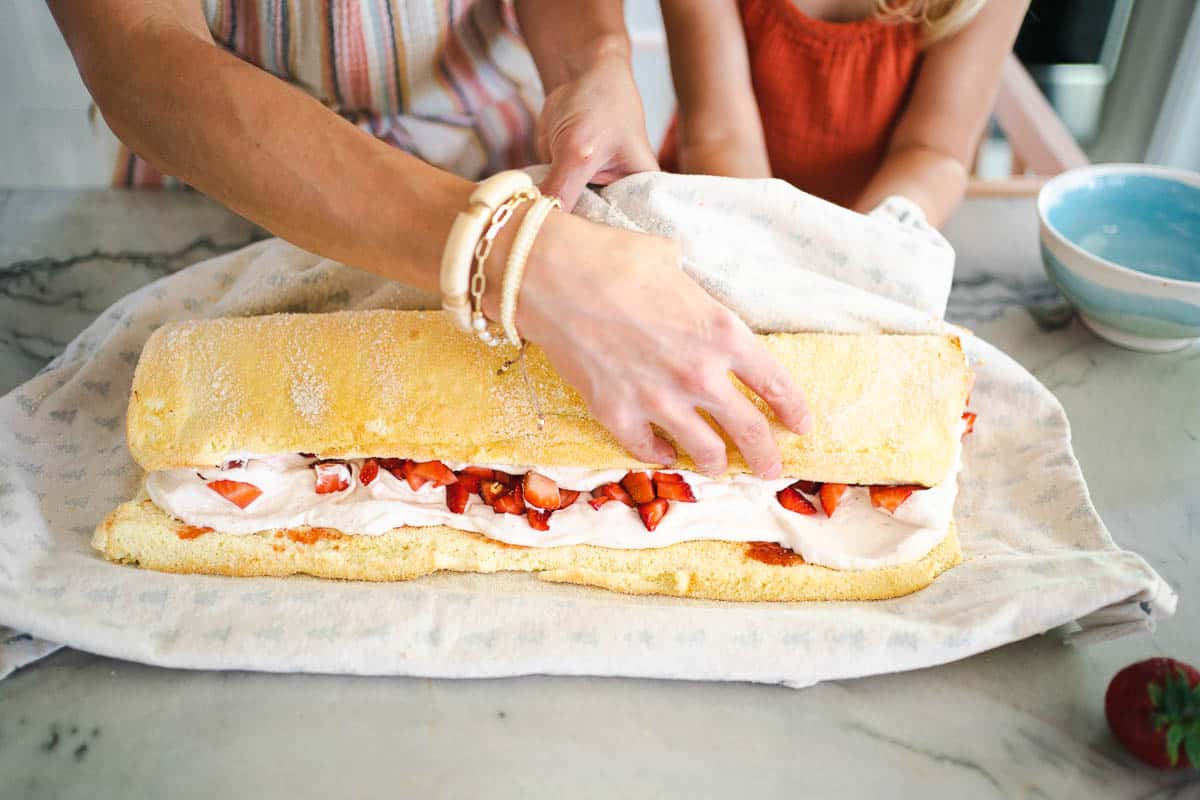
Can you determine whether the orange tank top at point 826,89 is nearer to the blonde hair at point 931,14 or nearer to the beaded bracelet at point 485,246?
the blonde hair at point 931,14

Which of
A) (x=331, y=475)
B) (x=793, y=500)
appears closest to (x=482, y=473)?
(x=331, y=475)

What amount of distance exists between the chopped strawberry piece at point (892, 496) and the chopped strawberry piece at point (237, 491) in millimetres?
941

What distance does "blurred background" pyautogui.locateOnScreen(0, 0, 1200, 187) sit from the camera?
2455 millimetres

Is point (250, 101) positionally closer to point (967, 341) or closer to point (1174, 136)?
point (967, 341)

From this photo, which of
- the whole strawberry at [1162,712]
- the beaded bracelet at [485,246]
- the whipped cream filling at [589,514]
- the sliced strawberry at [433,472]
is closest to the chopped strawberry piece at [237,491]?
the whipped cream filling at [589,514]

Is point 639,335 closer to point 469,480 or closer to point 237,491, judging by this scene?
point 469,480

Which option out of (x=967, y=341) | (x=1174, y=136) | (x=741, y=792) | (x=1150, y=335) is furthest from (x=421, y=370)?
(x=1174, y=136)

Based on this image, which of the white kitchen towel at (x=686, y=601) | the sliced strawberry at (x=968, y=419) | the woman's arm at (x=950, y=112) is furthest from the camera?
the woman's arm at (x=950, y=112)

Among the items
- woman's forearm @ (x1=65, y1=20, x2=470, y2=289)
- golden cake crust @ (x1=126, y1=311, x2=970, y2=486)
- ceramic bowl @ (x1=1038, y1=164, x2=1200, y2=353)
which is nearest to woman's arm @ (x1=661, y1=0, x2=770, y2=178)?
ceramic bowl @ (x1=1038, y1=164, x2=1200, y2=353)

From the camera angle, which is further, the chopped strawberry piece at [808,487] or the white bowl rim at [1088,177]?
the white bowl rim at [1088,177]

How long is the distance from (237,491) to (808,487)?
870 millimetres

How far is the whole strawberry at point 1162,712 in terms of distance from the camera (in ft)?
3.51

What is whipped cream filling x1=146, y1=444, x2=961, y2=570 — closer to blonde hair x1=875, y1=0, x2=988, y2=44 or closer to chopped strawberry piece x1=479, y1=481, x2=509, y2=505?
chopped strawberry piece x1=479, y1=481, x2=509, y2=505

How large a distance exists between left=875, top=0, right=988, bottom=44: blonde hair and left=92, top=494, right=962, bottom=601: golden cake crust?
108 cm
